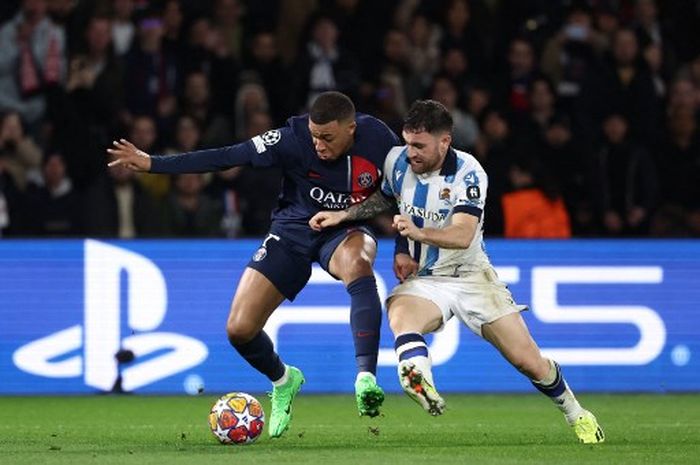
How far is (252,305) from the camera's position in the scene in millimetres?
9875

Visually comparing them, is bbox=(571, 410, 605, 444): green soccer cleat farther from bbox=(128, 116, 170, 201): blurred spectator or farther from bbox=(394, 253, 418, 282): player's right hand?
bbox=(128, 116, 170, 201): blurred spectator

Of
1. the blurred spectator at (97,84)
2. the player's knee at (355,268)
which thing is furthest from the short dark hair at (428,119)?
the blurred spectator at (97,84)

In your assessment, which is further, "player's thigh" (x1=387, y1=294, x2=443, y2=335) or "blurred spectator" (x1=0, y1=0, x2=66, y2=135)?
"blurred spectator" (x1=0, y1=0, x2=66, y2=135)

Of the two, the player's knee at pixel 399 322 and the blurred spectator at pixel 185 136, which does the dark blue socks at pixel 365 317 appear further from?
the blurred spectator at pixel 185 136

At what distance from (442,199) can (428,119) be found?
528 mm

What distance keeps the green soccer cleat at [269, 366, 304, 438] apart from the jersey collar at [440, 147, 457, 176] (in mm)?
1660

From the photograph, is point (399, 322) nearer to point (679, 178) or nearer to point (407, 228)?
point (407, 228)

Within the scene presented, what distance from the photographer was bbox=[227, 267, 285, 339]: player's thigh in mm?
9852

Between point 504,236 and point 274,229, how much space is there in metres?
5.23

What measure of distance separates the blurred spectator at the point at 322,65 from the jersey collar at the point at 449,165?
6685 millimetres

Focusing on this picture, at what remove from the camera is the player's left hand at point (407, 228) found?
895 centimetres

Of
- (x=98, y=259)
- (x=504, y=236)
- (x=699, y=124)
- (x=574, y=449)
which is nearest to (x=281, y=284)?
(x=574, y=449)

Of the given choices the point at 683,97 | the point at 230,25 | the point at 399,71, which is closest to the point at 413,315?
the point at 399,71

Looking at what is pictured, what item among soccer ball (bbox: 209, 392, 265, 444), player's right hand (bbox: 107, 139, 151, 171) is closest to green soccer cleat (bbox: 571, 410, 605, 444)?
soccer ball (bbox: 209, 392, 265, 444)
